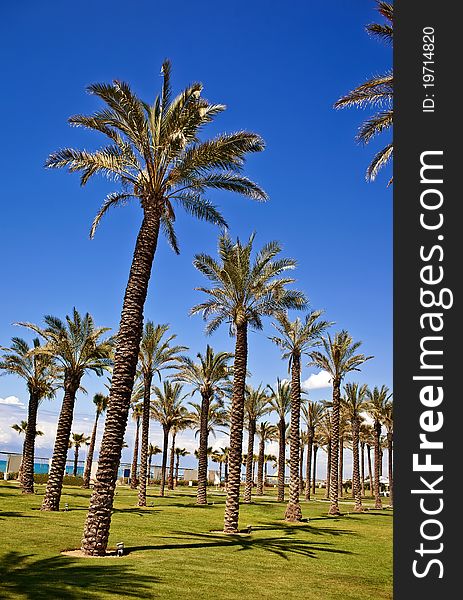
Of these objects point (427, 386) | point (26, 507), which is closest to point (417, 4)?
point (427, 386)

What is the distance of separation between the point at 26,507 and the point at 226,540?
1159cm

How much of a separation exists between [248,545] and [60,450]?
12591 millimetres

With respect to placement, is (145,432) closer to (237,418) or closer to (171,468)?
(237,418)

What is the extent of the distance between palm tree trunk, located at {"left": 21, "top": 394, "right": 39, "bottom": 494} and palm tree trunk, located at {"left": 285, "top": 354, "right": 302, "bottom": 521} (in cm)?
1682

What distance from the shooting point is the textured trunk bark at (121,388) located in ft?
50.5

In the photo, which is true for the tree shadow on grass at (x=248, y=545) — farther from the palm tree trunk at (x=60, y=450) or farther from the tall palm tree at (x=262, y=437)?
the tall palm tree at (x=262, y=437)

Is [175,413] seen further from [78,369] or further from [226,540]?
[226,540]

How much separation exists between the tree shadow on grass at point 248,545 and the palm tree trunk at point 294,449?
29.4ft

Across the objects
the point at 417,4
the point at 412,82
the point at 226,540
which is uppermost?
the point at 417,4

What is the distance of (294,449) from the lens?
33.6m

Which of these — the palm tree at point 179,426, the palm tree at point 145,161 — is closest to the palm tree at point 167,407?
the palm tree at point 179,426

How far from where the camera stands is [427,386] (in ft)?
17.2

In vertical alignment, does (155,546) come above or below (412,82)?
below

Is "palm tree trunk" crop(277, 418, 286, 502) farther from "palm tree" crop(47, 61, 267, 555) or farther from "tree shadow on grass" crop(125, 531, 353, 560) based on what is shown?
"palm tree" crop(47, 61, 267, 555)
